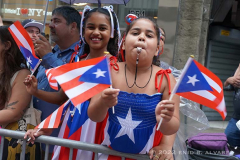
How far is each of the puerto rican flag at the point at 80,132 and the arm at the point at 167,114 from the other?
632mm

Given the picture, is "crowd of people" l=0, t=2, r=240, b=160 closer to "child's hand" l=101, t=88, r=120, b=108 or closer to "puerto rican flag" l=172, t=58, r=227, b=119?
"child's hand" l=101, t=88, r=120, b=108

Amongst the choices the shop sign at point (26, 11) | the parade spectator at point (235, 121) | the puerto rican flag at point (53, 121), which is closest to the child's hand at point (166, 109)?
the puerto rican flag at point (53, 121)

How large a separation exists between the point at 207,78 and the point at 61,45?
6.36 ft

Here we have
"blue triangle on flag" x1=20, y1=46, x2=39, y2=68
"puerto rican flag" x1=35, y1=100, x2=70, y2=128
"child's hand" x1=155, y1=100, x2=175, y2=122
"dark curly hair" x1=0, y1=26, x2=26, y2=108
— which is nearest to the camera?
"child's hand" x1=155, y1=100, x2=175, y2=122

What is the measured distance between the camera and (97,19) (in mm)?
3057

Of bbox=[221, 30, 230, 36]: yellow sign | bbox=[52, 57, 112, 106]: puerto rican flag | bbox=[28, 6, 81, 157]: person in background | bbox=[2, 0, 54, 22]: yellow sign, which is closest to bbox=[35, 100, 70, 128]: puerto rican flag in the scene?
bbox=[52, 57, 112, 106]: puerto rican flag

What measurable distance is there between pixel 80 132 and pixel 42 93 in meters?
0.51

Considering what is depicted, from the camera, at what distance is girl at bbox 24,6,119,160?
2.77 metres

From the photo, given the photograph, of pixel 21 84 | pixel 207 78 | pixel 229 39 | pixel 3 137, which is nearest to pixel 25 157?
pixel 3 137

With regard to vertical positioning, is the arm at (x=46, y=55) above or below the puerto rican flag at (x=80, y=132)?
above

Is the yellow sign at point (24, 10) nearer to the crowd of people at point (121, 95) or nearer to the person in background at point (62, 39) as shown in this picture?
the person in background at point (62, 39)

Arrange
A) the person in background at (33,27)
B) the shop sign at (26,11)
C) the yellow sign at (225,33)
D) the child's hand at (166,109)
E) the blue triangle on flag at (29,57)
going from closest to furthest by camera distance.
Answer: the child's hand at (166,109), the blue triangle on flag at (29,57), the person in background at (33,27), the yellow sign at (225,33), the shop sign at (26,11)

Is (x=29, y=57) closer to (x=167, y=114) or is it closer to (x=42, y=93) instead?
(x=42, y=93)

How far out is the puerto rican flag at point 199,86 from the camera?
2219 mm
